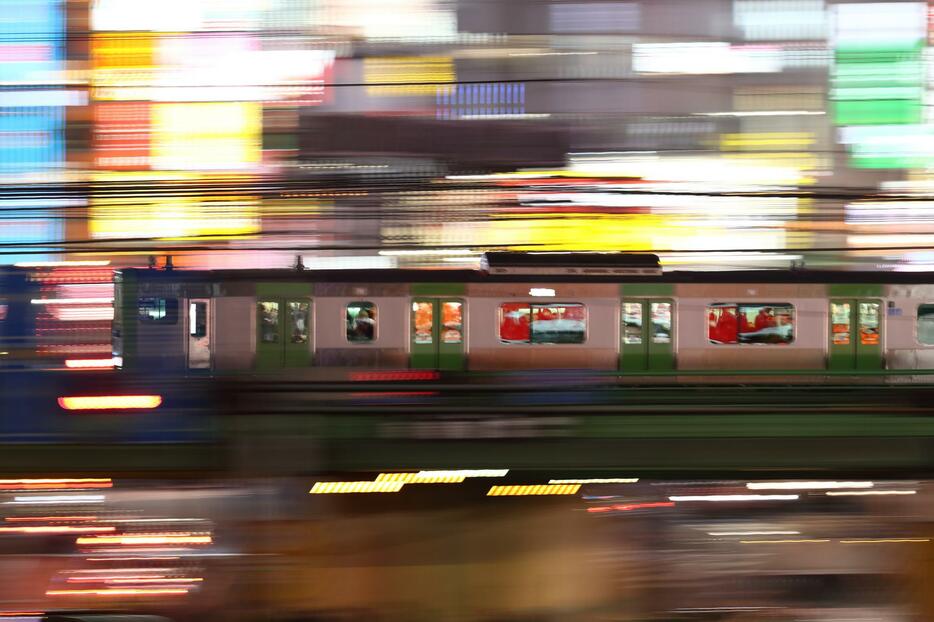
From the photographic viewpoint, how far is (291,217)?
8625mm

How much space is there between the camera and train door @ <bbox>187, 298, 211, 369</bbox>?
26.3 ft

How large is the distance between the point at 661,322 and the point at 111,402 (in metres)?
4.76

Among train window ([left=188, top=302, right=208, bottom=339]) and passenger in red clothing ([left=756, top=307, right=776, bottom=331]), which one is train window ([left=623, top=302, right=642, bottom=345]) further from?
train window ([left=188, top=302, right=208, bottom=339])

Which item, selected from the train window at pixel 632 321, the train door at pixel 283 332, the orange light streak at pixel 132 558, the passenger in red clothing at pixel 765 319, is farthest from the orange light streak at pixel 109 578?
the passenger in red clothing at pixel 765 319

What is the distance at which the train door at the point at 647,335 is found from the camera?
8109 mm

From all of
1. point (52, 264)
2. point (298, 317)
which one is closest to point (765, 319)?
point (298, 317)

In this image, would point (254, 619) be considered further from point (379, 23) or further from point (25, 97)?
point (379, 23)

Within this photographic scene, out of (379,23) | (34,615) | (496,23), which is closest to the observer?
(34,615)

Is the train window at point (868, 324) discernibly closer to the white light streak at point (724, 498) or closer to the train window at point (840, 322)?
the train window at point (840, 322)

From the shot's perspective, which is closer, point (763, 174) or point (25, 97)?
point (25, 97)

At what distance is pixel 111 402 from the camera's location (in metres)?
6.17

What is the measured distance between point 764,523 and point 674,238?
8920mm

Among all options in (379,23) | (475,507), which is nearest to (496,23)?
(379,23)

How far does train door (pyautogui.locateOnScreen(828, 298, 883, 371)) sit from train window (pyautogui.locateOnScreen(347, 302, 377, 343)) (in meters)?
4.34
